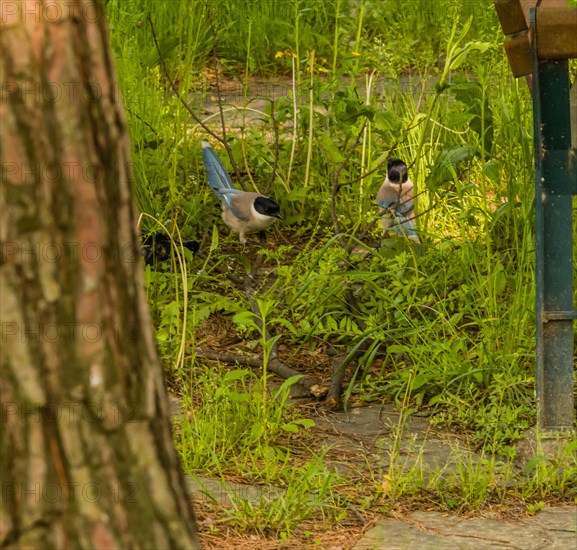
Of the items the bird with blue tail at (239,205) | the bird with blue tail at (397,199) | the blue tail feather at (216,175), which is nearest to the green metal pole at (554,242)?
the bird with blue tail at (397,199)

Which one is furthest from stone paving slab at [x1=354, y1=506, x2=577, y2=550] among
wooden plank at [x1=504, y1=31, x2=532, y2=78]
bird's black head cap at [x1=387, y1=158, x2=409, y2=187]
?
bird's black head cap at [x1=387, y1=158, x2=409, y2=187]

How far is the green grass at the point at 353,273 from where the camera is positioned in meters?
3.51

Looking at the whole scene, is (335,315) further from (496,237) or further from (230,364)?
(496,237)

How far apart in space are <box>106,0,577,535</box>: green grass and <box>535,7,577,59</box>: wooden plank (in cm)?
94

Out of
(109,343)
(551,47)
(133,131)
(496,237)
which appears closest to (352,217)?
(496,237)

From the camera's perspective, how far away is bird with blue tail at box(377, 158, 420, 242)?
5.09 metres

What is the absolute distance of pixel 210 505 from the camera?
320cm

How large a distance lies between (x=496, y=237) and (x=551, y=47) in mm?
1841

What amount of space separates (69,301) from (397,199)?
3453 mm

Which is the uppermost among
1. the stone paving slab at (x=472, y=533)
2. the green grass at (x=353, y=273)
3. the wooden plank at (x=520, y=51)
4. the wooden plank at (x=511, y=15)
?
the wooden plank at (x=511, y=15)

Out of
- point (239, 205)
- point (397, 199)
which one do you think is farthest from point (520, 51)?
point (239, 205)

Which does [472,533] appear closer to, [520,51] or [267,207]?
[520,51]

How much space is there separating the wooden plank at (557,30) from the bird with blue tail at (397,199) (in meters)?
1.72

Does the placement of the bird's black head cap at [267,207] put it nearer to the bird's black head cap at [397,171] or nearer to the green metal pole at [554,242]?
the bird's black head cap at [397,171]
